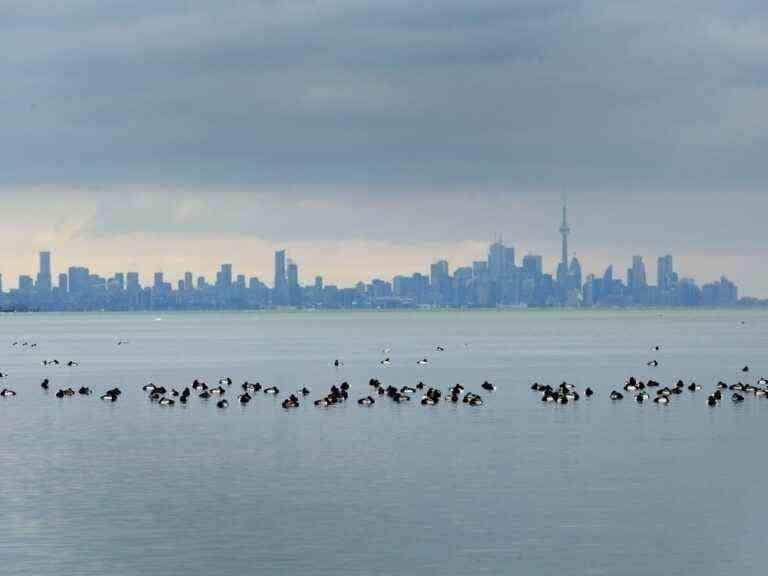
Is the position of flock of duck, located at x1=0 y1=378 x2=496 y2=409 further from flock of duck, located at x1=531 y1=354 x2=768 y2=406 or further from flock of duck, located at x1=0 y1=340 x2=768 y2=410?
flock of duck, located at x1=531 y1=354 x2=768 y2=406

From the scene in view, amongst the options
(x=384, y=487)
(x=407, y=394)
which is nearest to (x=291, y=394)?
(x=407, y=394)

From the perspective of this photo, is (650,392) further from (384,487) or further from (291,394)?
(384,487)

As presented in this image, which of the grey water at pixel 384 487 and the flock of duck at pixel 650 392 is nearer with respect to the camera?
the grey water at pixel 384 487

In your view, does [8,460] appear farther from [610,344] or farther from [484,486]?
[610,344]

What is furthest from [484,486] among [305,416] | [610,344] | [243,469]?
[610,344]

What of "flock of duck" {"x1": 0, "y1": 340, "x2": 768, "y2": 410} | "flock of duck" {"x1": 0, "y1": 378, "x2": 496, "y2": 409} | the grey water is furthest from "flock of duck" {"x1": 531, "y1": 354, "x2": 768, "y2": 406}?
"flock of duck" {"x1": 0, "y1": 378, "x2": 496, "y2": 409}

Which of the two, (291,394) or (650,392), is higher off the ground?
(291,394)

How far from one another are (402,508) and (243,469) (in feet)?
34.7

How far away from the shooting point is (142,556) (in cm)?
3419

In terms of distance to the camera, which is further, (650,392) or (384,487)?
(650,392)

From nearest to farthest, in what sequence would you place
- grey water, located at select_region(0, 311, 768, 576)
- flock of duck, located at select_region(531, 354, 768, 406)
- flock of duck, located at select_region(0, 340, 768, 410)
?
grey water, located at select_region(0, 311, 768, 576)
flock of duck, located at select_region(0, 340, 768, 410)
flock of duck, located at select_region(531, 354, 768, 406)

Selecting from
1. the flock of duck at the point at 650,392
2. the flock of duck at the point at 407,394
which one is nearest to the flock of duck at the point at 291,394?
the flock of duck at the point at 407,394

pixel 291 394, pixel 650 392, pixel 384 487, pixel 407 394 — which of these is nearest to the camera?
pixel 384 487

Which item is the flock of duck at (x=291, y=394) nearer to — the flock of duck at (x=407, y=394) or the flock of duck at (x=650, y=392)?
the flock of duck at (x=407, y=394)
